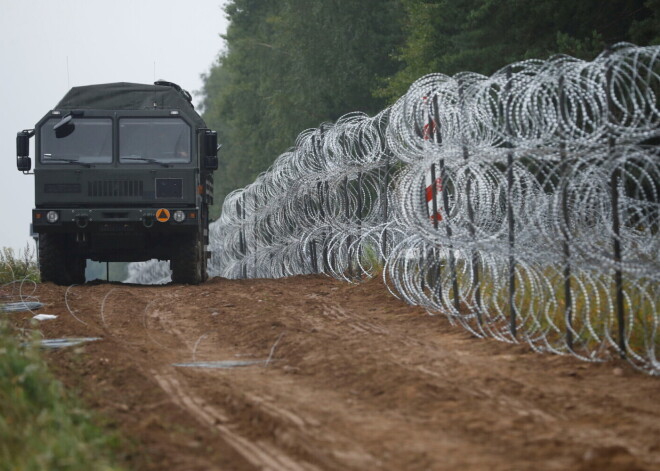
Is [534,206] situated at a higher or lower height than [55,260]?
→ higher

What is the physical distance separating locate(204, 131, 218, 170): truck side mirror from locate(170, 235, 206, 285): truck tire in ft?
4.45

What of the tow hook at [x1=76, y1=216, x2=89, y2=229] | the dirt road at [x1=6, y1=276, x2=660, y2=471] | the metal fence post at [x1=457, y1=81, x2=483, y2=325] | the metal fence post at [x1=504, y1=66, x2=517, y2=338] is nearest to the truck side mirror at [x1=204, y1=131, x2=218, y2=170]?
the tow hook at [x1=76, y1=216, x2=89, y2=229]

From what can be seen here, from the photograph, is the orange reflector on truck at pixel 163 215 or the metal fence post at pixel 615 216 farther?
the orange reflector on truck at pixel 163 215

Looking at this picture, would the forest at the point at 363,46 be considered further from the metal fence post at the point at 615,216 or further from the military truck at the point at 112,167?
the metal fence post at the point at 615,216

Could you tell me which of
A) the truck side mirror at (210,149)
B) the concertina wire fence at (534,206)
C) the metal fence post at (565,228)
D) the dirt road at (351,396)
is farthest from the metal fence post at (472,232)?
the truck side mirror at (210,149)

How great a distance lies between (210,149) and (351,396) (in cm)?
1116

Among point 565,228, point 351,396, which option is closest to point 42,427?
point 351,396

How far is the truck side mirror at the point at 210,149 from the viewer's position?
59.1 feet

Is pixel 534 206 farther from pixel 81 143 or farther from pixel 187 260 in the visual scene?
pixel 81 143

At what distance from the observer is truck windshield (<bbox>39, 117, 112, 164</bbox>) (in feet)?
57.1

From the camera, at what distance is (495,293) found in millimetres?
9500

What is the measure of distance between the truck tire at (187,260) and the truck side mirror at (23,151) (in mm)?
3047

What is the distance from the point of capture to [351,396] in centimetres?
745

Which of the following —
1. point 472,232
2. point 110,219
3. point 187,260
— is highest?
point 110,219
